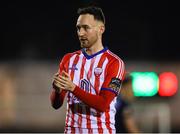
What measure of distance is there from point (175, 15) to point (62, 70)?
16.9 meters

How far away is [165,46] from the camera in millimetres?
21172

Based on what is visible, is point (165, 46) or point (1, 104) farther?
point (165, 46)

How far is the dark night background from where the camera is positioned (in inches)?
790

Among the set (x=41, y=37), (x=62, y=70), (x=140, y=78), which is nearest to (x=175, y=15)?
(x=41, y=37)

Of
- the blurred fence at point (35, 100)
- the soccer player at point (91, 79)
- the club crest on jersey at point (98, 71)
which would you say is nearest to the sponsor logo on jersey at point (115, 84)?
the soccer player at point (91, 79)

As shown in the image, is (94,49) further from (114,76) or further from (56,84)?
(56,84)

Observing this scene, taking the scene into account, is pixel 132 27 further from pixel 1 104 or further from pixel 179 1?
pixel 1 104

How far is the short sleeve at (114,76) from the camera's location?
5113mm

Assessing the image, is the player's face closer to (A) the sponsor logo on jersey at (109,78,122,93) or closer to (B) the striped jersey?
(B) the striped jersey

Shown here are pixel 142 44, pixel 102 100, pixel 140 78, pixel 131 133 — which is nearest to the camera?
pixel 102 100

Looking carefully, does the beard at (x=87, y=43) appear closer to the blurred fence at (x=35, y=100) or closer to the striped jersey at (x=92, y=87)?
the striped jersey at (x=92, y=87)

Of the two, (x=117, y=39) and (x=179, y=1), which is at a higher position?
(x=179, y=1)

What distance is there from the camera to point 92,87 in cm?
515

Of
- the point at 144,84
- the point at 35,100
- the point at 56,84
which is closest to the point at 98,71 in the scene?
the point at 56,84
